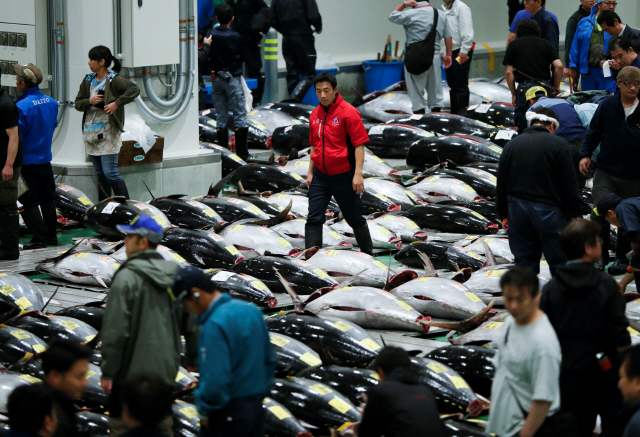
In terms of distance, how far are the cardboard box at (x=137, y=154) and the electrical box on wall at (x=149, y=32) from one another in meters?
0.79

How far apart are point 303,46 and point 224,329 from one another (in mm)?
11589

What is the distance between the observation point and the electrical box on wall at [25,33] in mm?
9547

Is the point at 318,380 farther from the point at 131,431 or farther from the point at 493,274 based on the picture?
the point at 493,274

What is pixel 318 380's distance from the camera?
4965 millimetres

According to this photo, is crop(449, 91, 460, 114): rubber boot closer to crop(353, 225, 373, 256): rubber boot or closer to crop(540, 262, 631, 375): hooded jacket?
crop(353, 225, 373, 256): rubber boot

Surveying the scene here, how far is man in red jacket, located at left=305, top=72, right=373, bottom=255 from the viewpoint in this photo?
7.41 metres

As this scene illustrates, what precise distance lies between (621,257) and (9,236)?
4.79 meters

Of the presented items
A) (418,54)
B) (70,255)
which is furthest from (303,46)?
(70,255)

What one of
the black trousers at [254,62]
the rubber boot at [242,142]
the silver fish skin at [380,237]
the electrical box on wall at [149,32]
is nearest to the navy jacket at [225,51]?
the rubber boot at [242,142]

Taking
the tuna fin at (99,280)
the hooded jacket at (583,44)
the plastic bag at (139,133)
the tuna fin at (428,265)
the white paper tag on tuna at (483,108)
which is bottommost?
the tuna fin at (99,280)

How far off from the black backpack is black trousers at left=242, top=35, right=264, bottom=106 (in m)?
2.76

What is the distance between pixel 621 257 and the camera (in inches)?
296

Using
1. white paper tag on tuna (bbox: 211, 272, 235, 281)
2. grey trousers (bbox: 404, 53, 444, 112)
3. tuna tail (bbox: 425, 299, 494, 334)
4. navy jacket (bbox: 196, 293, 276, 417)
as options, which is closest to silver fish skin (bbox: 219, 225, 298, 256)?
white paper tag on tuna (bbox: 211, 272, 235, 281)

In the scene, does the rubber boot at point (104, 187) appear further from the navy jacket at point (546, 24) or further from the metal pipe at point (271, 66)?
the metal pipe at point (271, 66)
